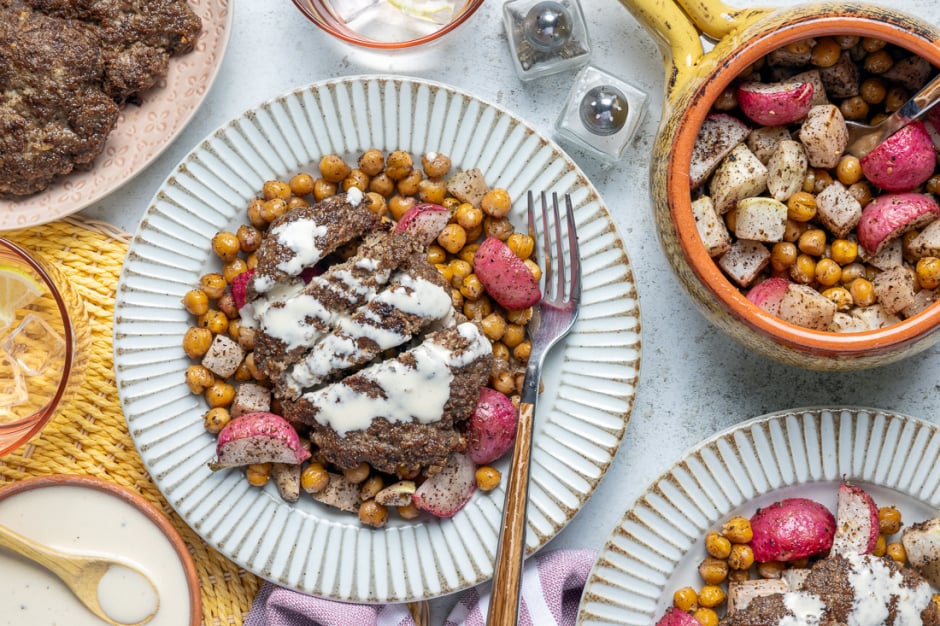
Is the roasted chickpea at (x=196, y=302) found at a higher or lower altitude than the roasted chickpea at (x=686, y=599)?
higher

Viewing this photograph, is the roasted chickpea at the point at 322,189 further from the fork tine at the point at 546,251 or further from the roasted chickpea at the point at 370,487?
the roasted chickpea at the point at 370,487

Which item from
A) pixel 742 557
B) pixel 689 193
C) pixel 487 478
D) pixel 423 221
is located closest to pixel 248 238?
pixel 423 221

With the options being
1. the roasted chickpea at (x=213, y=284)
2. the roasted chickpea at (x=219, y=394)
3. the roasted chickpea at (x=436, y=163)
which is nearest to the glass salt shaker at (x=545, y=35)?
the roasted chickpea at (x=436, y=163)

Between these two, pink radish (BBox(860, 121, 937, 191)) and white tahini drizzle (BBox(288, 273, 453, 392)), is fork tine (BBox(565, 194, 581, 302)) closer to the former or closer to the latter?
white tahini drizzle (BBox(288, 273, 453, 392))

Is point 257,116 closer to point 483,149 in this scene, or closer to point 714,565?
point 483,149

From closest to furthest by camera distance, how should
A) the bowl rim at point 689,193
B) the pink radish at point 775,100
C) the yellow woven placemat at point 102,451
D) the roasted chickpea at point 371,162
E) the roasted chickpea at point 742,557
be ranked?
the bowl rim at point 689,193 < the pink radish at point 775,100 < the roasted chickpea at point 742,557 < the roasted chickpea at point 371,162 < the yellow woven placemat at point 102,451

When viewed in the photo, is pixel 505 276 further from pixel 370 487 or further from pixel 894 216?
pixel 894 216

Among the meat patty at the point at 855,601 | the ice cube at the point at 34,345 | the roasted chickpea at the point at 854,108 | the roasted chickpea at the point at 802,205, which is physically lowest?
the meat patty at the point at 855,601
